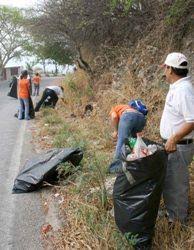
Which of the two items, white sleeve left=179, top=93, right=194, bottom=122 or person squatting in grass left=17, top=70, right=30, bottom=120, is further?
person squatting in grass left=17, top=70, right=30, bottom=120

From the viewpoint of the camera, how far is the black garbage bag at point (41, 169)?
20.7 feet

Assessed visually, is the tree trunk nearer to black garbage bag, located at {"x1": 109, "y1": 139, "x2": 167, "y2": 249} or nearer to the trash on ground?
the trash on ground

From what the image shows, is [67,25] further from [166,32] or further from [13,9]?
[13,9]

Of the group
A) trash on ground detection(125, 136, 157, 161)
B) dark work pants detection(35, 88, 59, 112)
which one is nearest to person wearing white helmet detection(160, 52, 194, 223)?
trash on ground detection(125, 136, 157, 161)

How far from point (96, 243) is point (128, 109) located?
2.64 m

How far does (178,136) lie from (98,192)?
146cm

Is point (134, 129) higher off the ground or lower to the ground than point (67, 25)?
lower

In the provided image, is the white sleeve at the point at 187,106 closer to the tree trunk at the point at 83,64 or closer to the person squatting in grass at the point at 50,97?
the person squatting in grass at the point at 50,97

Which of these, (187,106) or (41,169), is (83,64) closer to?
(41,169)

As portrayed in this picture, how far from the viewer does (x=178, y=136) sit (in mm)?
4156

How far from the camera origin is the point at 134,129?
6.38 meters

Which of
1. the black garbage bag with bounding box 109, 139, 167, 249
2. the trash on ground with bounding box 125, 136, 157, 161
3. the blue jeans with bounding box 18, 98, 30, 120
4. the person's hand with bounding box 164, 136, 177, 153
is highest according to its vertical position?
the person's hand with bounding box 164, 136, 177, 153

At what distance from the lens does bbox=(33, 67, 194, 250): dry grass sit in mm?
4258

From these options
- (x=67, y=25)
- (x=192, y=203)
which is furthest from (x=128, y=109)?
(x=67, y=25)
